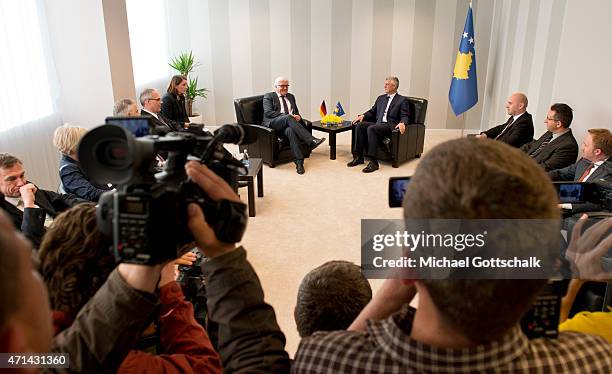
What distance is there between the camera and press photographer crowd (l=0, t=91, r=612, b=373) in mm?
697

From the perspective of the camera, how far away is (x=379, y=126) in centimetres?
651

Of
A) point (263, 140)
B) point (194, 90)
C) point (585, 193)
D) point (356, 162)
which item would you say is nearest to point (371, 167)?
point (356, 162)

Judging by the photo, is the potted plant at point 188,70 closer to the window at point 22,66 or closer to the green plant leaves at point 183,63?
the green plant leaves at point 183,63

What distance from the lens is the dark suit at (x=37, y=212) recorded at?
273cm

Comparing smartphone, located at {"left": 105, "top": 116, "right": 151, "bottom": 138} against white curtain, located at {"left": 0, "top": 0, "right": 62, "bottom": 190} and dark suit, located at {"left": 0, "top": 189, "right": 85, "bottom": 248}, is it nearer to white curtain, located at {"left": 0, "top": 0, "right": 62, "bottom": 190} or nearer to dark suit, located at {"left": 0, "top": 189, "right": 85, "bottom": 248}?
dark suit, located at {"left": 0, "top": 189, "right": 85, "bottom": 248}

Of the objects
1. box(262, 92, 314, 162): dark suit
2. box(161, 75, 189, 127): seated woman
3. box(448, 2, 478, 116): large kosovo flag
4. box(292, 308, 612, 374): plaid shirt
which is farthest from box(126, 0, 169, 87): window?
box(292, 308, 612, 374): plaid shirt

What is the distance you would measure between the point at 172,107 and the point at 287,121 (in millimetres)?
1457

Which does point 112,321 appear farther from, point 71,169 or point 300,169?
point 300,169

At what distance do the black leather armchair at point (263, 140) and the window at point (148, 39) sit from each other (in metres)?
1.63

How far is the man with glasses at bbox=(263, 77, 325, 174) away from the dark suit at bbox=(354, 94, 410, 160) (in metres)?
0.55

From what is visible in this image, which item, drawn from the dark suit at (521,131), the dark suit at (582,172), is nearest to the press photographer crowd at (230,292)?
the dark suit at (582,172)

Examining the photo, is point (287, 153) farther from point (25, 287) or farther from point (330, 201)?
point (25, 287)

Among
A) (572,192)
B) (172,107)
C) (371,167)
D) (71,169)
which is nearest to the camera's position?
(572,192)

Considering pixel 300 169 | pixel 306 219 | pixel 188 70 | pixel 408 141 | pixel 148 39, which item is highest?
pixel 148 39
